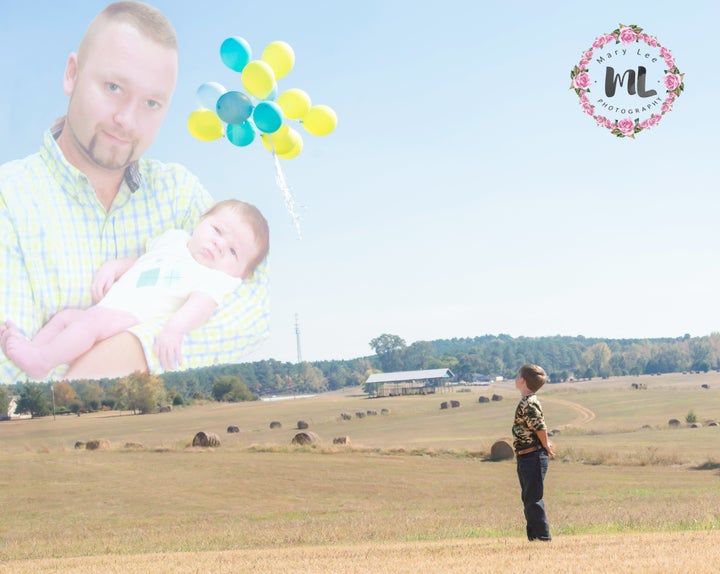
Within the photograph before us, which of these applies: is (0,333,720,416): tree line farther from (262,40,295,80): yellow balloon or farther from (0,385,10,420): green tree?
(262,40,295,80): yellow balloon

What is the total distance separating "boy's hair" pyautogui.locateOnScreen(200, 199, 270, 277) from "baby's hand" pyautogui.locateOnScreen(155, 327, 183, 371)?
4.01 m

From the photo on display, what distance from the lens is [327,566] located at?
8727 mm

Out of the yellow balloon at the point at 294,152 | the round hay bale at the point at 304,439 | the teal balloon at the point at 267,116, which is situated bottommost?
the round hay bale at the point at 304,439

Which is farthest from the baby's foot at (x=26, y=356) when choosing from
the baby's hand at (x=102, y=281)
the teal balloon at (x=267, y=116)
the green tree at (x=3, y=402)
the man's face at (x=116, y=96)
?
the green tree at (x=3, y=402)

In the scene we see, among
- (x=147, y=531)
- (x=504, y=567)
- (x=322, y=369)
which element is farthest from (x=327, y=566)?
(x=322, y=369)

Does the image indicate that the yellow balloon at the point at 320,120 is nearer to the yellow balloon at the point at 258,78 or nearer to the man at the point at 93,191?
the yellow balloon at the point at 258,78

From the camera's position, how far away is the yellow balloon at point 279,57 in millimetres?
20094

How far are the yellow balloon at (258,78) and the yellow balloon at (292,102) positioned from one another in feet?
1.77

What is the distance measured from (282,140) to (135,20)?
12.3 meters

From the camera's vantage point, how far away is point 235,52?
1962 cm

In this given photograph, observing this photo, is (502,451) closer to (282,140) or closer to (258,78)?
(282,140)

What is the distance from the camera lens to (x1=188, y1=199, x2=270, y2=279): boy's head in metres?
33.1

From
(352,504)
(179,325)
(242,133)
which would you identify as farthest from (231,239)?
(242,133)

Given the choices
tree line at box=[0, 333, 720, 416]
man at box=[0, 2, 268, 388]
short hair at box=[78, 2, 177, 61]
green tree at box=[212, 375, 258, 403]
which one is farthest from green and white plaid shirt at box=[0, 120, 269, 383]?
green tree at box=[212, 375, 258, 403]
